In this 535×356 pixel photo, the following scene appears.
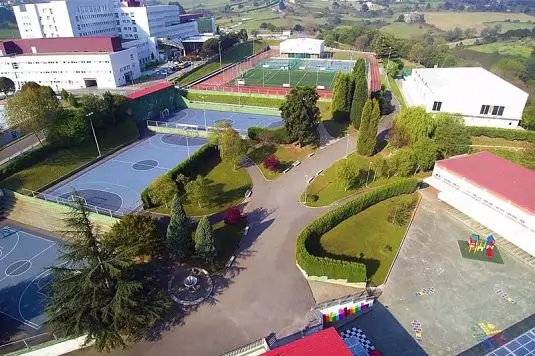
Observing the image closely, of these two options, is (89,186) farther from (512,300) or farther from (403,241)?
(512,300)

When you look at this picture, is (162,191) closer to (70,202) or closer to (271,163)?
(70,202)

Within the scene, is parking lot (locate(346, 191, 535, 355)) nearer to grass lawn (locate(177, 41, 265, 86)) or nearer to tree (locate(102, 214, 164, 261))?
tree (locate(102, 214, 164, 261))

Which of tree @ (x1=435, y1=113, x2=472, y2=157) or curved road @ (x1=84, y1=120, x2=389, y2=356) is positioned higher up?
tree @ (x1=435, y1=113, x2=472, y2=157)

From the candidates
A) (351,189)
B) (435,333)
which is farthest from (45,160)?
(435,333)

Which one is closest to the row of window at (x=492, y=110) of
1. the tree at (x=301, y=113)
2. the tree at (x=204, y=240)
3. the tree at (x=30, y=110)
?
the tree at (x=301, y=113)

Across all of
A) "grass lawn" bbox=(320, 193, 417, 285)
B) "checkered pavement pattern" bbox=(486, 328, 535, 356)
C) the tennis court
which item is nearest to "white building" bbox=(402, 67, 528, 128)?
"grass lawn" bbox=(320, 193, 417, 285)

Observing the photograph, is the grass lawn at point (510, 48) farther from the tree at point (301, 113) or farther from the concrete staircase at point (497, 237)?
the concrete staircase at point (497, 237)
